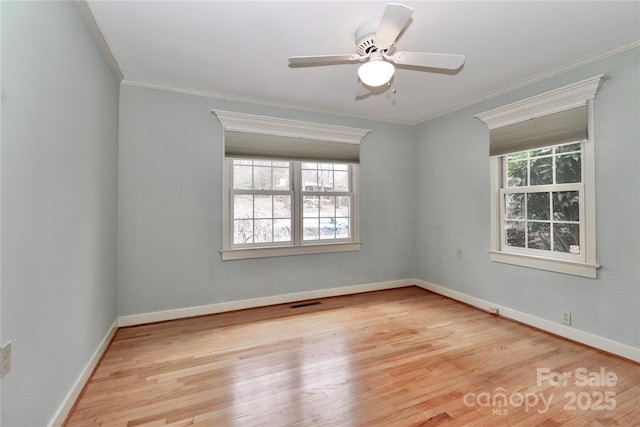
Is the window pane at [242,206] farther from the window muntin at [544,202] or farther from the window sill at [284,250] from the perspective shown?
the window muntin at [544,202]

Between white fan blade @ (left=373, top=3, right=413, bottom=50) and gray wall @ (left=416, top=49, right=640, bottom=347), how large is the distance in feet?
7.05

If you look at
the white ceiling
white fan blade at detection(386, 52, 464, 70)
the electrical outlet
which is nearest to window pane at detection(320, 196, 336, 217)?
the white ceiling

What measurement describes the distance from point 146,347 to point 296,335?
135 centimetres

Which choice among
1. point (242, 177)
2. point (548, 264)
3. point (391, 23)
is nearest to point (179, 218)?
point (242, 177)

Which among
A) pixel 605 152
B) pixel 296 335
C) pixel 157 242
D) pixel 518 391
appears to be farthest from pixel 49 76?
pixel 605 152

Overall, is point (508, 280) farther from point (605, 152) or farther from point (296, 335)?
point (296, 335)

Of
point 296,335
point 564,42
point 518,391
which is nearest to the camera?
point 518,391

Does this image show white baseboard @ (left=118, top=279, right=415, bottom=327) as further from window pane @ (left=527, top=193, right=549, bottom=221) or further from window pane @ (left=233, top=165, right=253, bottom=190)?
window pane @ (left=527, top=193, right=549, bottom=221)

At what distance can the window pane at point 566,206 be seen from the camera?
2725mm

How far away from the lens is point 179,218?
3219 millimetres

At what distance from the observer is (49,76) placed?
5.04 ft

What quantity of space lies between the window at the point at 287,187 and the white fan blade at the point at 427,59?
6.40 ft

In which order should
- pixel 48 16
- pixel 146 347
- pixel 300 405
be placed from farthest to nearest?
pixel 146 347
pixel 300 405
pixel 48 16

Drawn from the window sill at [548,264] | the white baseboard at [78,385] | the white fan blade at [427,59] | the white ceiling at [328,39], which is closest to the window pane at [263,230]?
the white ceiling at [328,39]
